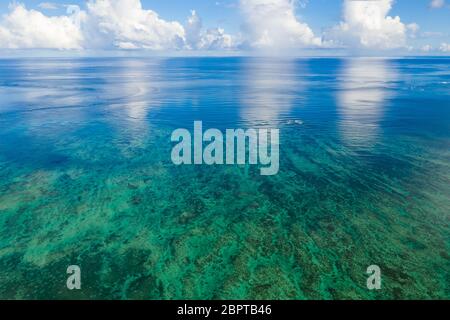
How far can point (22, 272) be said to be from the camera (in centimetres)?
1931

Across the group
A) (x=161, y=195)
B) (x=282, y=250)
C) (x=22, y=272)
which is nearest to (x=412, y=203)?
(x=282, y=250)

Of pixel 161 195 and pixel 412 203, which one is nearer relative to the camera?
pixel 412 203

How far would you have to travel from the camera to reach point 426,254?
20734mm

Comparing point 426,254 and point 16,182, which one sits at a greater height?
point 16,182

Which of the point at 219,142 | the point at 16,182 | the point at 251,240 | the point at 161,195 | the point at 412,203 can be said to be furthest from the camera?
the point at 219,142

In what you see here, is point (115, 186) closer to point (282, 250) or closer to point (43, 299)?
point (43, 299)

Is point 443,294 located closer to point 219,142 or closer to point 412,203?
point 412,203
